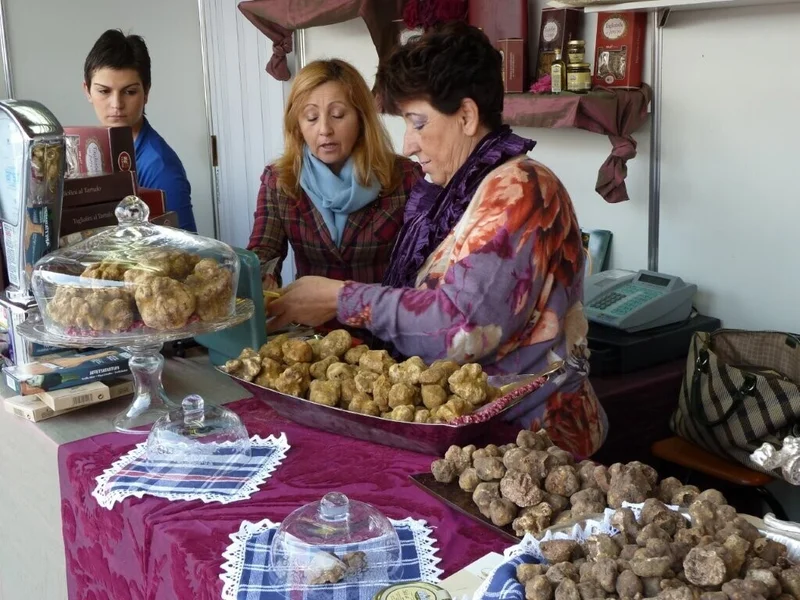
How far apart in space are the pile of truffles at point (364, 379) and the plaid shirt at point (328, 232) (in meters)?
0.99

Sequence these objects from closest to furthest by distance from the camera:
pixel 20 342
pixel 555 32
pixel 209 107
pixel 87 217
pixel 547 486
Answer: pixel 547 486
pixel 20 342
pixel 87 217
pixel 555 32
pixel 209 107

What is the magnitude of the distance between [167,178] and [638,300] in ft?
4.95

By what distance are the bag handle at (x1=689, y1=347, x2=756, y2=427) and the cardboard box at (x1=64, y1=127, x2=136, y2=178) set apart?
1528 millimetres

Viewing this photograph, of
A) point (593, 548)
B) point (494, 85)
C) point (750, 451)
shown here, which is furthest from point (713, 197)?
point (593, 548)

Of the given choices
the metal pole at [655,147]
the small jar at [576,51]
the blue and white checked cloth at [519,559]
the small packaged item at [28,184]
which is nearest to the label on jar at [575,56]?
the small jar at [576,51]

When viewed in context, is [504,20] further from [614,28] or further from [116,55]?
[116,55]

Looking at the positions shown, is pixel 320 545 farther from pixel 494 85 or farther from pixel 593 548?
pixel 494 85

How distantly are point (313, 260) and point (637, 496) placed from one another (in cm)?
174

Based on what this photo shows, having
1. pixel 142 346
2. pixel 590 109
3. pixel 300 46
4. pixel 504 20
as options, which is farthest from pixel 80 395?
pixel 300 46

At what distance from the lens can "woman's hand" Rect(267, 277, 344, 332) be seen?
1.90 metres

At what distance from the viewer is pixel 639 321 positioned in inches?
106

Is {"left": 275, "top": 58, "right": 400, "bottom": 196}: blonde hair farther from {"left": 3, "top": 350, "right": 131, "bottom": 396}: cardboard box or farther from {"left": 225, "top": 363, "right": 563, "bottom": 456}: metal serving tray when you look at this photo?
{"left": 225, "top": 363, "right": 563, "bottom": 456}: metal serving tray

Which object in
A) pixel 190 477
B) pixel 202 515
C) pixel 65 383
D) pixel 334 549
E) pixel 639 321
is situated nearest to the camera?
pixel 334 549

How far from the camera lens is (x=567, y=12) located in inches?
118
